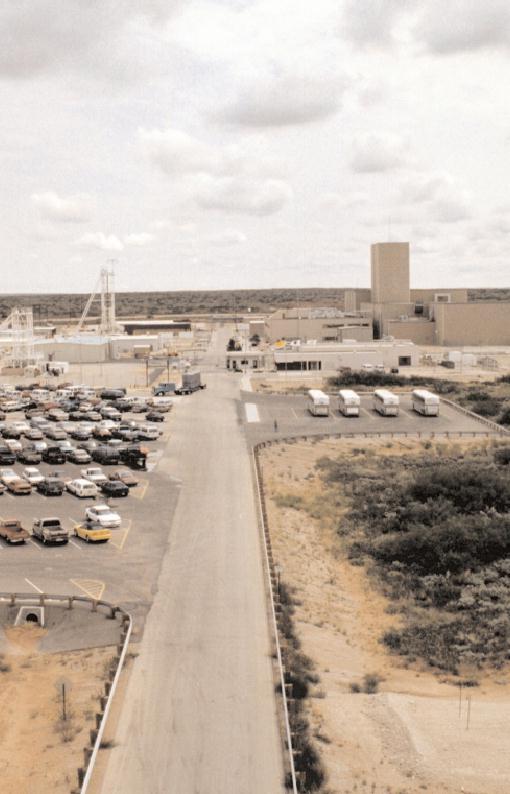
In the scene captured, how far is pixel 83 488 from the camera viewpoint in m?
37.4

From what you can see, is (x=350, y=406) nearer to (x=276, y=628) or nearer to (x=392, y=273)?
(x=276, y=628)

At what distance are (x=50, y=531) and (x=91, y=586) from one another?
513cm

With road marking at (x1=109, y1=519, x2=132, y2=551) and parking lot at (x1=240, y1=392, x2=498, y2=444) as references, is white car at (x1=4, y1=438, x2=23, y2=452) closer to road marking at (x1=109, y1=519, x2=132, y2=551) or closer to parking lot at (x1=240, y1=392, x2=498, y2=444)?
parking lot at (x1=240, y1=392, x2=498, y2=444)

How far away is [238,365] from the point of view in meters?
95.0

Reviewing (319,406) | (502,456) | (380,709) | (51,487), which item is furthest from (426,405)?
(380,709)

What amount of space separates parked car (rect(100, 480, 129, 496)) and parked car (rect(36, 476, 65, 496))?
1773 mm

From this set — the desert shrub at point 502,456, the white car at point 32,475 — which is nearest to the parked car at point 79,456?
the white car at point 32,475

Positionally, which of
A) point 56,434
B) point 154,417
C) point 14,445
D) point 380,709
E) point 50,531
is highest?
point 154,417

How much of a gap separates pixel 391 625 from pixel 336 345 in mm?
72949

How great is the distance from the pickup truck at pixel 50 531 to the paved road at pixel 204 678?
3573 mm

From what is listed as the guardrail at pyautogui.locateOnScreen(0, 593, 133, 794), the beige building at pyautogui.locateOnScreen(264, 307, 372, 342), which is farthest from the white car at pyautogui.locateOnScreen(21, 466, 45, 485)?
the beige building at pyautogui.locateOnScreen(264, 307, 372, 342)

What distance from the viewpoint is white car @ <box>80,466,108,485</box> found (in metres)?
40.0

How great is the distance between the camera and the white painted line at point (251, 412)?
197ft

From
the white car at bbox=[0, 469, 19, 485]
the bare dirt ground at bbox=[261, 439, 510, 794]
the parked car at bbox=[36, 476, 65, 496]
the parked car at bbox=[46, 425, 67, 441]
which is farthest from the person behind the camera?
the parked car at bbox=[46, 425, 67, 441]
